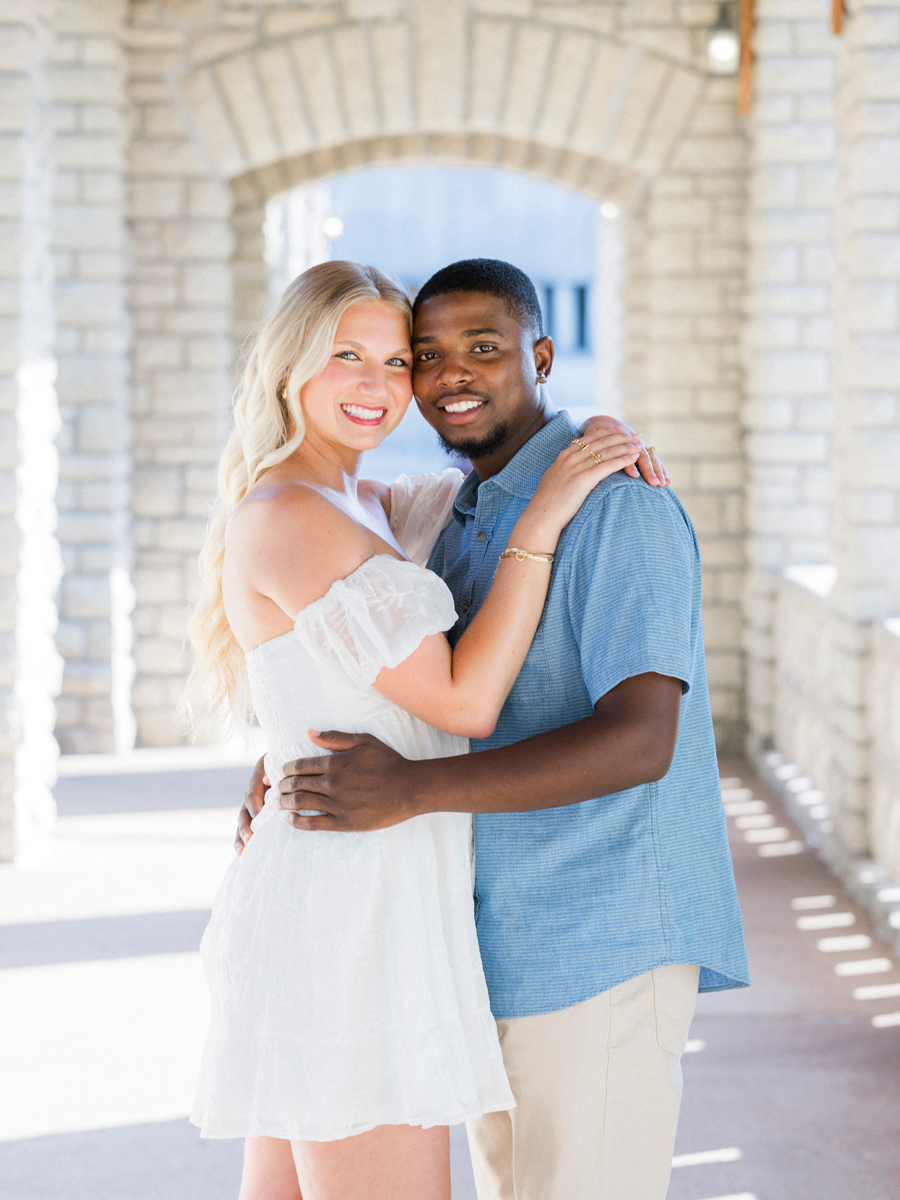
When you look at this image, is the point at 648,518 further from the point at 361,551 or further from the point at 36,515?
the point at 36,515

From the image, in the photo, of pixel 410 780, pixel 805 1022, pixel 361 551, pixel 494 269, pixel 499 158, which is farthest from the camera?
pixel 499 158

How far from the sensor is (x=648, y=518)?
169 centimetres

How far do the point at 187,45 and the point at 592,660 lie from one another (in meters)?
6.52

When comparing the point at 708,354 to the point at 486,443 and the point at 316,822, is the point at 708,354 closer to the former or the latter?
the point at 486,443

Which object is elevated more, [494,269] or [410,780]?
[494,269]

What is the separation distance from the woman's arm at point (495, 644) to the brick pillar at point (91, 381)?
19.1 feet

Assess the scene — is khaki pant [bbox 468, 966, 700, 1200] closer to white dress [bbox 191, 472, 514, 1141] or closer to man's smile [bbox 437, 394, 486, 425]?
white dress [bbox 191, 472, 514, 1141]

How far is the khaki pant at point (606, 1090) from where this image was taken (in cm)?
169

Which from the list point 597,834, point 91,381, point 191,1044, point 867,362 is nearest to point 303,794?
point 597,834

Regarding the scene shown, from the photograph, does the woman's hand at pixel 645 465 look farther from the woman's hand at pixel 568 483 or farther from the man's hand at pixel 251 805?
the man's hand at pixel 251 805

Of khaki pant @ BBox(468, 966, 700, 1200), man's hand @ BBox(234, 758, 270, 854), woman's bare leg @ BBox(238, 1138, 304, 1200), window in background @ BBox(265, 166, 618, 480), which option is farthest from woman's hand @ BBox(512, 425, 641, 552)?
window in background @ BBox(265, 166, 618, 480)

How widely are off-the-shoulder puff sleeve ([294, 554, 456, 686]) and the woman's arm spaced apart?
1.1 inches

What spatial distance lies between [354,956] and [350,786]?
0.23m

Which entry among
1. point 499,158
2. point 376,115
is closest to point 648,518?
point 376,115
